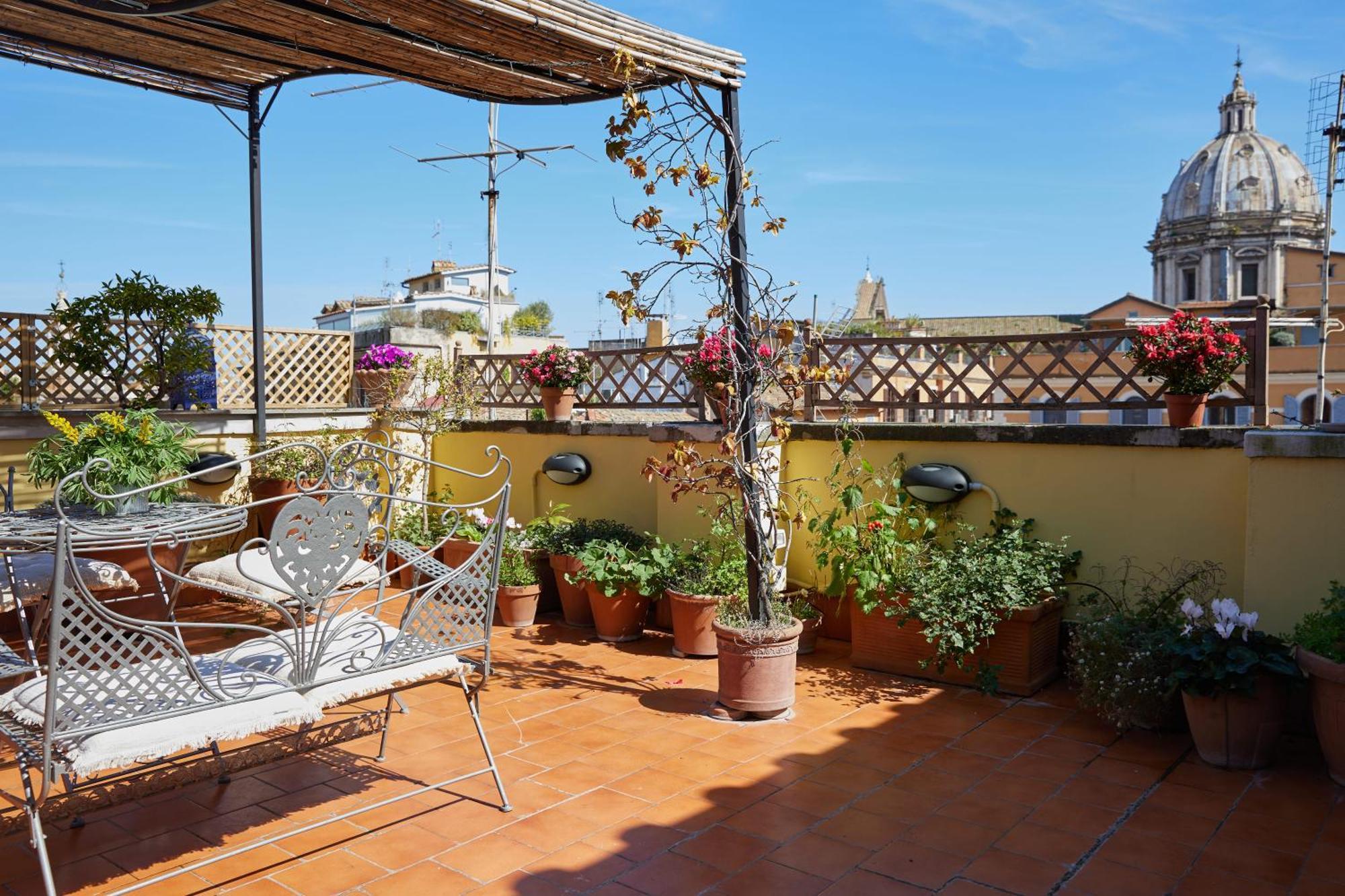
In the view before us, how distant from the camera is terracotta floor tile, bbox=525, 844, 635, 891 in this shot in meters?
2.88

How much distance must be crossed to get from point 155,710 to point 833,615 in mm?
4129

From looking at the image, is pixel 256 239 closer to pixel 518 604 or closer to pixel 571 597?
pixel 518 604

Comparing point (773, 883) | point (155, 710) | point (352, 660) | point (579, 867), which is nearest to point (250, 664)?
point (352, 660)

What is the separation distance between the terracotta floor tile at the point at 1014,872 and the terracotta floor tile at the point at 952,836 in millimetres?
62

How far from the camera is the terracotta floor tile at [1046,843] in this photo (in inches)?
122

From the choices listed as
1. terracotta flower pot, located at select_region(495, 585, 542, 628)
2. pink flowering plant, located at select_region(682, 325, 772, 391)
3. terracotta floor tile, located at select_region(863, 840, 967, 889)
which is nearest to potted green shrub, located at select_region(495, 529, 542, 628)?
terracotta flower pot, located at select_region(495, 585, 542, 628)

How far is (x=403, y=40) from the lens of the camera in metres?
4.34

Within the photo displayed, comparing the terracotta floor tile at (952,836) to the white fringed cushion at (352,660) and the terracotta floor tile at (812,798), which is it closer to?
the terracotta floor tile at (812,798)

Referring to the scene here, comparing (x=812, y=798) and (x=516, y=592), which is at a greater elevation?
(x=516, y=592)

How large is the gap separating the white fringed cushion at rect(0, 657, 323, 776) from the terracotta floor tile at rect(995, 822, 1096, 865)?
7.47 ft

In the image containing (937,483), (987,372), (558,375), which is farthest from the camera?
(558,375)

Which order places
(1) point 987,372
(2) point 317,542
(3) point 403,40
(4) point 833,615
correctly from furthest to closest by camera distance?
1. (4) point 833,615
2. (1) point 987,372
3. (3) point 403,40
4. (2) point 317,542

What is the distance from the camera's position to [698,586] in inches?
213

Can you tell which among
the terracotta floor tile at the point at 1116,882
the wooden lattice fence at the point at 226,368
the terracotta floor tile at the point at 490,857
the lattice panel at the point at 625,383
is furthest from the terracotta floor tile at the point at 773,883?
the wooden lattice fence at the point at 226,368
